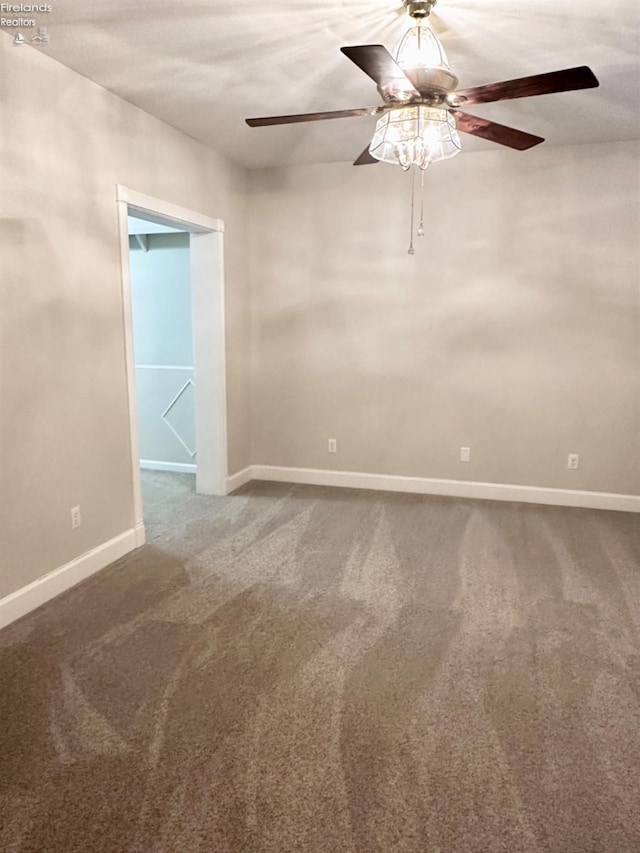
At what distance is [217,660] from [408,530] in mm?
1826

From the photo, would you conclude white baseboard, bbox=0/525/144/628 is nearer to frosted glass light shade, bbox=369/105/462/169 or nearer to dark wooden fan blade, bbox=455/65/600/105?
frosted glass light shade, bbox=369/105/462/169

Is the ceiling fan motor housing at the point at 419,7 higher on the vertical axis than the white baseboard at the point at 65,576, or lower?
higher

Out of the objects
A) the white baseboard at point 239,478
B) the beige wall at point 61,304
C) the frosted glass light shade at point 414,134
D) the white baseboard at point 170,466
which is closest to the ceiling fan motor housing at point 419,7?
the frosted glass light shade at point 414,134

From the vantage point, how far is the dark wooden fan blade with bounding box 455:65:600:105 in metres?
1.80

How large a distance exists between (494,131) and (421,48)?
0.50 m

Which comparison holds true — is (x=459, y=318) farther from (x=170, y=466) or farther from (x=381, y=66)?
(x=170, y=466)

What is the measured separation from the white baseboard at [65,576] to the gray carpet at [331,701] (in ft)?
0.20

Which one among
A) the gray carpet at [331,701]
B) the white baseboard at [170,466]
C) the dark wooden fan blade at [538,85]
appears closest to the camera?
the gray carpet at [331,701]

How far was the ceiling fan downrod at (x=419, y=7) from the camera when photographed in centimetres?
221

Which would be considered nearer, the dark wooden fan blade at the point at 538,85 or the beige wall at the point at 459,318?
the dark wooden fan blade at the point at 538,85

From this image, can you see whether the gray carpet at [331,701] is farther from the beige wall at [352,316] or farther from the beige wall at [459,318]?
the beige wall at [459,318]

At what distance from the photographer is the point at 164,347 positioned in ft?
18.0

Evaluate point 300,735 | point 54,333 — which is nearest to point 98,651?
point 300,735

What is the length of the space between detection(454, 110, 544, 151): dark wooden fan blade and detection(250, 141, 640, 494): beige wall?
6.46 ft
